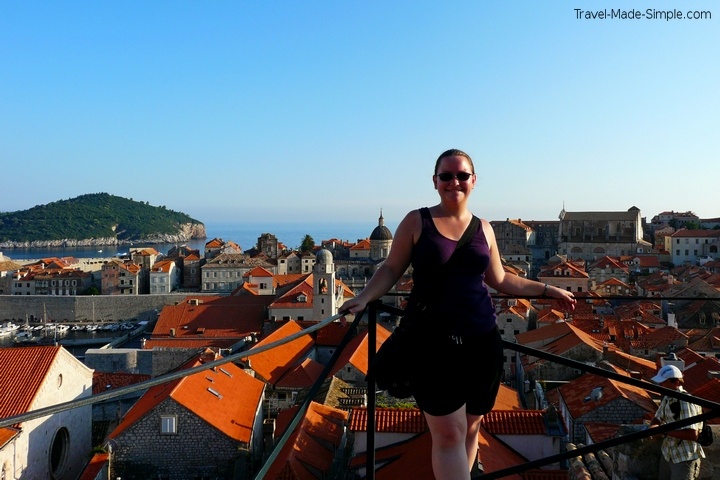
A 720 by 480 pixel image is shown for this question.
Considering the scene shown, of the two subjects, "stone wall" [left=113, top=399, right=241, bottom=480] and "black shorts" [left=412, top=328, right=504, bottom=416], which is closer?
"black shorts" [left=412, top=328, right=504, bottom=416]

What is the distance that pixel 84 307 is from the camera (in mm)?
43844

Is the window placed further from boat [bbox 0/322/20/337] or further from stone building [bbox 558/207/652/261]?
stone building [bbox 558/207/652/261]

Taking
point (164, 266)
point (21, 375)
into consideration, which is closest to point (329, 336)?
point (21, 375)

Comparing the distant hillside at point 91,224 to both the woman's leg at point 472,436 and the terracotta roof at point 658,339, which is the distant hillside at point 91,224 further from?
the woman's leg at point 472,436

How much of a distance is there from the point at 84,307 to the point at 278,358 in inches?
A: 1085

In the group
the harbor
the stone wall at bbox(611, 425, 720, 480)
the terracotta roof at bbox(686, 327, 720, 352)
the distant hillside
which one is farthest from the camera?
the distant hillside

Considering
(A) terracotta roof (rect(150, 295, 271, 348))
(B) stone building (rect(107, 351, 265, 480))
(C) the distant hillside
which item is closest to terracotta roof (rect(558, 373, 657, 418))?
(B) stone building (rect(107, 351, 265, 480))

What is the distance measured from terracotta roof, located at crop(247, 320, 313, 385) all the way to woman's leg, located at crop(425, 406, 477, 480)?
16444mm

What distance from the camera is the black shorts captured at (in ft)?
7.01


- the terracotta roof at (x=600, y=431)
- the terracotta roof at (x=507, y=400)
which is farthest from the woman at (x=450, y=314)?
the terracotta roof at (x=507, y=400)

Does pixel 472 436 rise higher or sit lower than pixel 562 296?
lower

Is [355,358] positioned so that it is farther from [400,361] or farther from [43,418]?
[400,361]

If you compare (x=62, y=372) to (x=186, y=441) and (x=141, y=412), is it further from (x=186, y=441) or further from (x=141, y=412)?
(x=186, y=441)

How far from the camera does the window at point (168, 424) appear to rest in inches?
494
